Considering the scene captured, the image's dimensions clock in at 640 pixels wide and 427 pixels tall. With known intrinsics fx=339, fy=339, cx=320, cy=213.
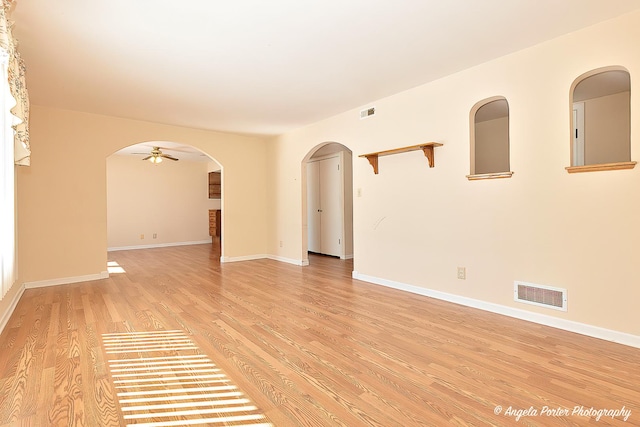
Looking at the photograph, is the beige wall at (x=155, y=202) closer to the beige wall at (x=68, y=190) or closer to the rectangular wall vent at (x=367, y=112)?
the beige wall at (x=68, y=190)

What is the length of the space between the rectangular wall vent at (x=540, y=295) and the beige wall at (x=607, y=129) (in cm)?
248

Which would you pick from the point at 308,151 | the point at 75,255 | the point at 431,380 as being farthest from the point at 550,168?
the point at 75,255

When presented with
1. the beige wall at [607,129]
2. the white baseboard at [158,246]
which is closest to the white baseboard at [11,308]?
the white baseboard at [158,246]

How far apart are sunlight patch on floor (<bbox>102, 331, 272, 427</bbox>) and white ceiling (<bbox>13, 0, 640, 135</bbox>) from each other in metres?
2.32

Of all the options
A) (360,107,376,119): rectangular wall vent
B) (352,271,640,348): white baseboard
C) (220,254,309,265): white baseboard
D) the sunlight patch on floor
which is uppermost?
(360,107,376,119): rectangular wall vent

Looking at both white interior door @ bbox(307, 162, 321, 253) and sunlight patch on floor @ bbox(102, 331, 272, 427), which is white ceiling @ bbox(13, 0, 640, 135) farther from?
white interior door @ bbox(307, 162, 321, 253)

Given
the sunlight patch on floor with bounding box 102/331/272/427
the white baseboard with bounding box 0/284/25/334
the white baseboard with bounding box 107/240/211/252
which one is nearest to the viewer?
the sunlight patch on floor with bounding box 102/331/272/427

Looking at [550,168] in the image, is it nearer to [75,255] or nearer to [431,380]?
[431,380]

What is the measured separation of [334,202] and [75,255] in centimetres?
429

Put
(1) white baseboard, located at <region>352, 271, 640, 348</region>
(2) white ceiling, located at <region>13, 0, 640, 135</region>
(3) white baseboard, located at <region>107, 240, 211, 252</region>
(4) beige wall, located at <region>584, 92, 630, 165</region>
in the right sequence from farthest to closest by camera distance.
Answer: (3) white baseboard, located at <region>107, 240, 211, 252</region> < (4) beige wall, located at <region>584, 92, 630, 165</region> < (1) white baseboard, located at <region>352, 271, 640, 348</region> < (2) white ceiling, located at <region>13, 0, 640, 135</region>

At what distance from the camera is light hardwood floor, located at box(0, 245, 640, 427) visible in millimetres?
1648

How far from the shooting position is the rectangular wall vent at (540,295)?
273 cm

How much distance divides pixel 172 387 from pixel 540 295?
113 inches

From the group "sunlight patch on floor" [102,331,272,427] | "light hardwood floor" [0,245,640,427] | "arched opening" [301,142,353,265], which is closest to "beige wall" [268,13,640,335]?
"light hardwood floor" [0,245,640,427]
